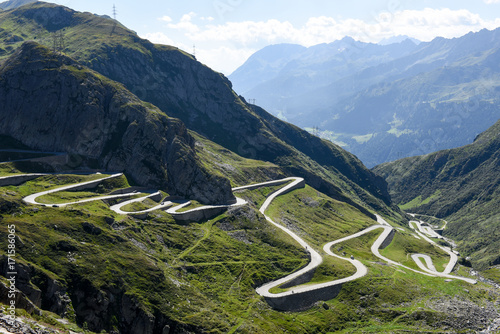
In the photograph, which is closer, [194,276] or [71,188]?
[194,276]

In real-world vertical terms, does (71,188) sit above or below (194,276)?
above

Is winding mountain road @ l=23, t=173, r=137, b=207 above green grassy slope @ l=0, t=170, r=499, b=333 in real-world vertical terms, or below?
above

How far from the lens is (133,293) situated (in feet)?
366

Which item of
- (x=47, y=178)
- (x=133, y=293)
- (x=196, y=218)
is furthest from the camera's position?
(x=196, y=218)

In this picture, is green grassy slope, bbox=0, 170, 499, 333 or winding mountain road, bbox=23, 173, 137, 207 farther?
winding mountain road, bbox=23, 173, 137, 207

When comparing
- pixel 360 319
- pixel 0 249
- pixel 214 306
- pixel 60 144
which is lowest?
pixel 360 319

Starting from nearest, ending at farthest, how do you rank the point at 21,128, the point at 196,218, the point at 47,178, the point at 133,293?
the point at 133,293, the point at 47,178, the point at 196,218, the point at 21,128

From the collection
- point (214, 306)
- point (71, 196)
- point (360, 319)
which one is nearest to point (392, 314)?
point (360, 319)

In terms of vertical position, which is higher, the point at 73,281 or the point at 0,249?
the point at 0,249

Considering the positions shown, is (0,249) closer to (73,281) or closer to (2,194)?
(73,281)

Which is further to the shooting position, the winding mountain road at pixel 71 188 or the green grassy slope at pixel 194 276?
the winding mountain road at pixel 71 188

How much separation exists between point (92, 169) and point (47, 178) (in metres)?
24.9

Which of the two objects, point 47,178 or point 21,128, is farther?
point 21,128

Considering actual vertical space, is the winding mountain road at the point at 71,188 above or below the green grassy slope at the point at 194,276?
above
